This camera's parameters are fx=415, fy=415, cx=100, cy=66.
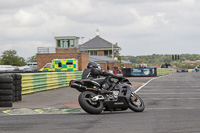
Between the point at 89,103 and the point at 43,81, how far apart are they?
1175cm

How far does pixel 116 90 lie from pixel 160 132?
3806 mm

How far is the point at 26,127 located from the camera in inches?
324

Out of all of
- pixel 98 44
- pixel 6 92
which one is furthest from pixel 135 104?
pixel 98 44

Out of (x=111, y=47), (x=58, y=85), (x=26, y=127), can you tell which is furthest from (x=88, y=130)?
(x=111, y=47)

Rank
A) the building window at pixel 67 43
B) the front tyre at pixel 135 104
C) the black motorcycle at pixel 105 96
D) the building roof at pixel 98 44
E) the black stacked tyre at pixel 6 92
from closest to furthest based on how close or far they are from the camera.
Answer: the black motorcycle at pixel 105 96, the front tyre at pixel 135 104, the black stacked tyre at pixel 6 92, the building window at pixel 67 43, the building roof at pixel 98 44

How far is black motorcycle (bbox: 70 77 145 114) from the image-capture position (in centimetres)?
1041

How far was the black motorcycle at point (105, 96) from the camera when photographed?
34.2ft

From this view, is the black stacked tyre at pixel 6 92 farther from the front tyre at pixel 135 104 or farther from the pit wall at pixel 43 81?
the pit wall at pixel 43 81

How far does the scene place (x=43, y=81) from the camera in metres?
21.9

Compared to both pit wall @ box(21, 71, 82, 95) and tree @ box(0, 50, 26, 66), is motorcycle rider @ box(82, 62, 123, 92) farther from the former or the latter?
tree @ box(0, 50, 26, 66)

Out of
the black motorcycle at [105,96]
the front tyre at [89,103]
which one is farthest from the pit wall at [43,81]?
the front tyre at [89,103]

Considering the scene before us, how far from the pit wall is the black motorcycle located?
27.0 feet

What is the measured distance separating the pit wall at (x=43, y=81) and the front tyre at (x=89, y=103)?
8.55 metres

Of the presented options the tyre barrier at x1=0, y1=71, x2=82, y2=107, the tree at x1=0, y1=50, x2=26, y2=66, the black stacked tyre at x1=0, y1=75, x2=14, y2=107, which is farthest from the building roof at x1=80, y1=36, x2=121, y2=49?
the black stacked tyre at x1=0, y1=75, x2=14, y2=107
